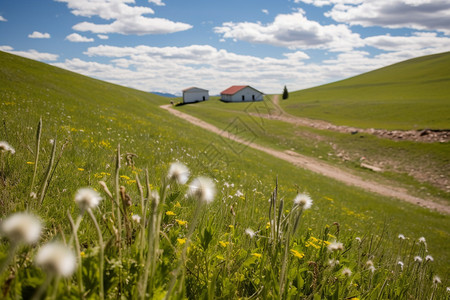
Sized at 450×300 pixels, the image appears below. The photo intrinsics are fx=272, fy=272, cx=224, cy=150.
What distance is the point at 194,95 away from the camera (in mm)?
117688

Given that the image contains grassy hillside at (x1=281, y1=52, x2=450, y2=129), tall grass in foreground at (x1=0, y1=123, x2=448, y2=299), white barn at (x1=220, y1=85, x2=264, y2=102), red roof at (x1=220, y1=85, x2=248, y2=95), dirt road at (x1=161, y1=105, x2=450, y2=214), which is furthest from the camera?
red roof at (x1=220, y1=85, x2=248, y2=95)

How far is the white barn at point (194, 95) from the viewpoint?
11406cm

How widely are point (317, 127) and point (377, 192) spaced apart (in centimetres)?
2715

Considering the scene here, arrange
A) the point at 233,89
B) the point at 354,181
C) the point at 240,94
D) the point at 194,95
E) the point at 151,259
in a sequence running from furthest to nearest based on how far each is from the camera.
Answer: the point at 233,89 < the point at 240,94 < the point at 194,95 < the point at 354,181 < the point at 151,259

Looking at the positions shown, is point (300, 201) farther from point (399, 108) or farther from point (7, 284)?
point (399, 108)

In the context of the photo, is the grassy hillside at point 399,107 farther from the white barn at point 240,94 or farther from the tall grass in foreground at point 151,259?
the tall grass in foreground at point 151,259

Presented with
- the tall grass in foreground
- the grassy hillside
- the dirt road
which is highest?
the grassy hillside

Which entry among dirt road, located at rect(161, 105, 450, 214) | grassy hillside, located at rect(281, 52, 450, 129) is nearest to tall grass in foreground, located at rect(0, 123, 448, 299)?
dirt road, located at rect(161, 105, 450, 214)

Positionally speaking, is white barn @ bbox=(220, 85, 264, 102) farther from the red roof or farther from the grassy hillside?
the grassy hillside

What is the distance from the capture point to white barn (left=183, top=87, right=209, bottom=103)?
114062 millimetres

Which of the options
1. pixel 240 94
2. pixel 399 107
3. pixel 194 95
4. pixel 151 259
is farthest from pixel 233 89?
pixel 151 259

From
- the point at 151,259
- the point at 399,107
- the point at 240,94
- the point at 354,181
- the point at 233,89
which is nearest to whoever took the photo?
the point at 151,259

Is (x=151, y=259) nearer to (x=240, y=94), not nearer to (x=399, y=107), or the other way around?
(x=399, y=107)

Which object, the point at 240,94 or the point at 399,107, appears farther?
the point at 240,94
